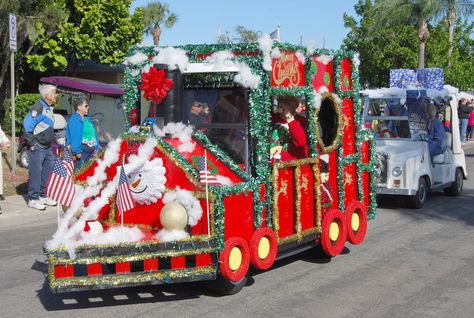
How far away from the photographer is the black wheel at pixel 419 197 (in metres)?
11.1

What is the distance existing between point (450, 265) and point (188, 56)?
3.60 m

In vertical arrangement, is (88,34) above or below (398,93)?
above

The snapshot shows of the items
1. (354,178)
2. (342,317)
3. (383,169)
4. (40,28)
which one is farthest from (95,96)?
(342,317)

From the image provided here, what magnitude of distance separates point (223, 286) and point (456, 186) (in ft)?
25.8

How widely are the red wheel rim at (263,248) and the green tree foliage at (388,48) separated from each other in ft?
76.5

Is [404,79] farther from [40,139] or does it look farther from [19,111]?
[19,111]

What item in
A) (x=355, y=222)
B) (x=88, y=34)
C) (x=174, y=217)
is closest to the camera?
(x=174, y=217)

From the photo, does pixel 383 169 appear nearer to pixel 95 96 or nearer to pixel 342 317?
pixel 342 317

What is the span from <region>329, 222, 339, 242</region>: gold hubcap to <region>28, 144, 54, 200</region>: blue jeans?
558 centimetres

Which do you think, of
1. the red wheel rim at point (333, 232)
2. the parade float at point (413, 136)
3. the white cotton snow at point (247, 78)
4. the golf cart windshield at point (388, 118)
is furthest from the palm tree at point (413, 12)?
the white cotton snow at point (247, 78)

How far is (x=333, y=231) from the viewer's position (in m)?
7.34

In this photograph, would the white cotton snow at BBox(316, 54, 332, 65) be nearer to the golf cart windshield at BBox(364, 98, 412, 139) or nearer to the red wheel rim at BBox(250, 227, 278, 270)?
the red wheel rim at BBox(250, 227, 278, 270)

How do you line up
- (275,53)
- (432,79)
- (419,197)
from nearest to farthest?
1. (275,53)
2. (419,197)
3. (432,79)

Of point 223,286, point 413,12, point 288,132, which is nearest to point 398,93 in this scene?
point 288,132
